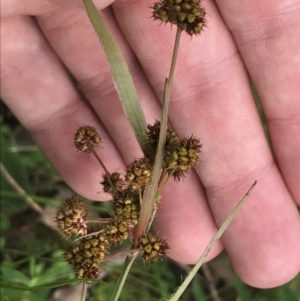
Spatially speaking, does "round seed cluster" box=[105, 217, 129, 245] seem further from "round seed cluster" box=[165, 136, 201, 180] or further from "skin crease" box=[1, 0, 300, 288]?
"skin crease" box=[1, 0, 300, 288]

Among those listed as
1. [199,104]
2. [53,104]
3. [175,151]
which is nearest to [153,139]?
[175,151]

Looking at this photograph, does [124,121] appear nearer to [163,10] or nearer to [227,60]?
[227,60]

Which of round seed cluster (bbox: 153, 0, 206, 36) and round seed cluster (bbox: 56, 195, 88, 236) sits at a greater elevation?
round seed cluster (bbox: 153, 0, 206, 36)

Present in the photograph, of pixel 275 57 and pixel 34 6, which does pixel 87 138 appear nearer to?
Result: pixel 34 6

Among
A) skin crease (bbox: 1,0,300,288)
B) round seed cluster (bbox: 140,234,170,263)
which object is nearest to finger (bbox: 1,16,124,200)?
skin crease (bbox: 1,0,300,288)

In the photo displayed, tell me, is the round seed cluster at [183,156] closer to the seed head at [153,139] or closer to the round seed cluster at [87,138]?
the seed head at [153,139]

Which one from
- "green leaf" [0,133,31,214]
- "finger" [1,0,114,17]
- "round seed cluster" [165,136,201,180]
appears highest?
"finger" [1,0,114,17]

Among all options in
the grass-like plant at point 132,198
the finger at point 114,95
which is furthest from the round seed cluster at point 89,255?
the finger at point 114,95
